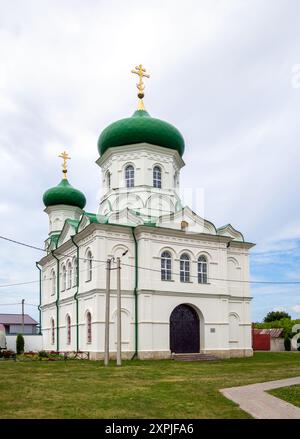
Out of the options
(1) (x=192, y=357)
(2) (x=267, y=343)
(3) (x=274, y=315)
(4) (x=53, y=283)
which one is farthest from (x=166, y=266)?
(3) (x=274, y=315)

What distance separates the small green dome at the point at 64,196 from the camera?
34312 millimetres

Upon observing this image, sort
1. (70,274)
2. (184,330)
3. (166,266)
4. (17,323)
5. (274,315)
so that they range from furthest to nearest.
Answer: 1. (274,315)
2. (17,323)
3. (70,274)
4. (184,330)
5. (166,266)

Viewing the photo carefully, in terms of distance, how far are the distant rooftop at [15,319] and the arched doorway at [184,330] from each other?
2953cm

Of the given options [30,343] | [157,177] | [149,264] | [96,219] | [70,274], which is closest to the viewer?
[149,264]

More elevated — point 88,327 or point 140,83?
point 140,83

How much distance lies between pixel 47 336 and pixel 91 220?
12.2 meters

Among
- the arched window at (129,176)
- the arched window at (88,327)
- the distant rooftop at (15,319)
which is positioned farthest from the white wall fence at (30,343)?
Answer: the distant rooftop at (15,319)

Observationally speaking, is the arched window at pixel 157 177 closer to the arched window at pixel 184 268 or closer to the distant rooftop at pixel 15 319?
the arched window at pixel 184 268

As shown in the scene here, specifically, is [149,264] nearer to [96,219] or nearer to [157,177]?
[96,219]

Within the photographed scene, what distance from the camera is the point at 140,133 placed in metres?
28.4

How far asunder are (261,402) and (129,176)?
1998 cm

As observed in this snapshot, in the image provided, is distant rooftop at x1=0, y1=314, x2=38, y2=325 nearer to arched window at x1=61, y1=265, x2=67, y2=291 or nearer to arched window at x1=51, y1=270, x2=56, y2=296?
arched window at x1=51, y1=270, x2=56, y2=296
